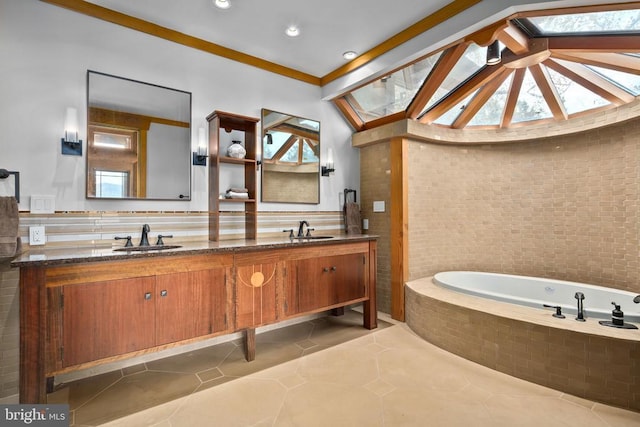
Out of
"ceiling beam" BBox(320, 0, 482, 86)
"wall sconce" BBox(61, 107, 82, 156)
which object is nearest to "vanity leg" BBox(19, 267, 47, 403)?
"wall sconce" BBox(61, 107, 82, 156)

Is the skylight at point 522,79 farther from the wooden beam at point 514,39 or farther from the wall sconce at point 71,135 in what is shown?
the wall sconce at point 71,135

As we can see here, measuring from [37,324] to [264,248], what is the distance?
1387 mm

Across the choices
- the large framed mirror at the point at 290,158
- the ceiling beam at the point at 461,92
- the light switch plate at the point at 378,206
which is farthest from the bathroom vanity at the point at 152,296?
the ceiling beam at the point at 461,92

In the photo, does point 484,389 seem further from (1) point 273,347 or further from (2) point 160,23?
(2) point 160,23

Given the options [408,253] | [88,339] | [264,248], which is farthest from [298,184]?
[88,339]

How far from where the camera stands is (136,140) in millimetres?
2562

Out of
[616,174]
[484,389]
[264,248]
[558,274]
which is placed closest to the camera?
[484,389]

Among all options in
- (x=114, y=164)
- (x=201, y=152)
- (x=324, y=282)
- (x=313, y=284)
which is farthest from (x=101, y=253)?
(x=324, y=282)

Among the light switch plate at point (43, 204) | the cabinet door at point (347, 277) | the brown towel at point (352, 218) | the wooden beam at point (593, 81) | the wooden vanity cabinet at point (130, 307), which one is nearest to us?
the wooden vanity cabinet at point (130, 307)

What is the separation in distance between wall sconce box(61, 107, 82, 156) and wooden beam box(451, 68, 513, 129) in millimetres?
3580

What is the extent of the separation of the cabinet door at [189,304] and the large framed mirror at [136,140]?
865mm

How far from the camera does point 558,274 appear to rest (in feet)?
11.3

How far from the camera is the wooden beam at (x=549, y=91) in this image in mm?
2967

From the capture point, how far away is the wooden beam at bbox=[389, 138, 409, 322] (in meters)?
3.46
